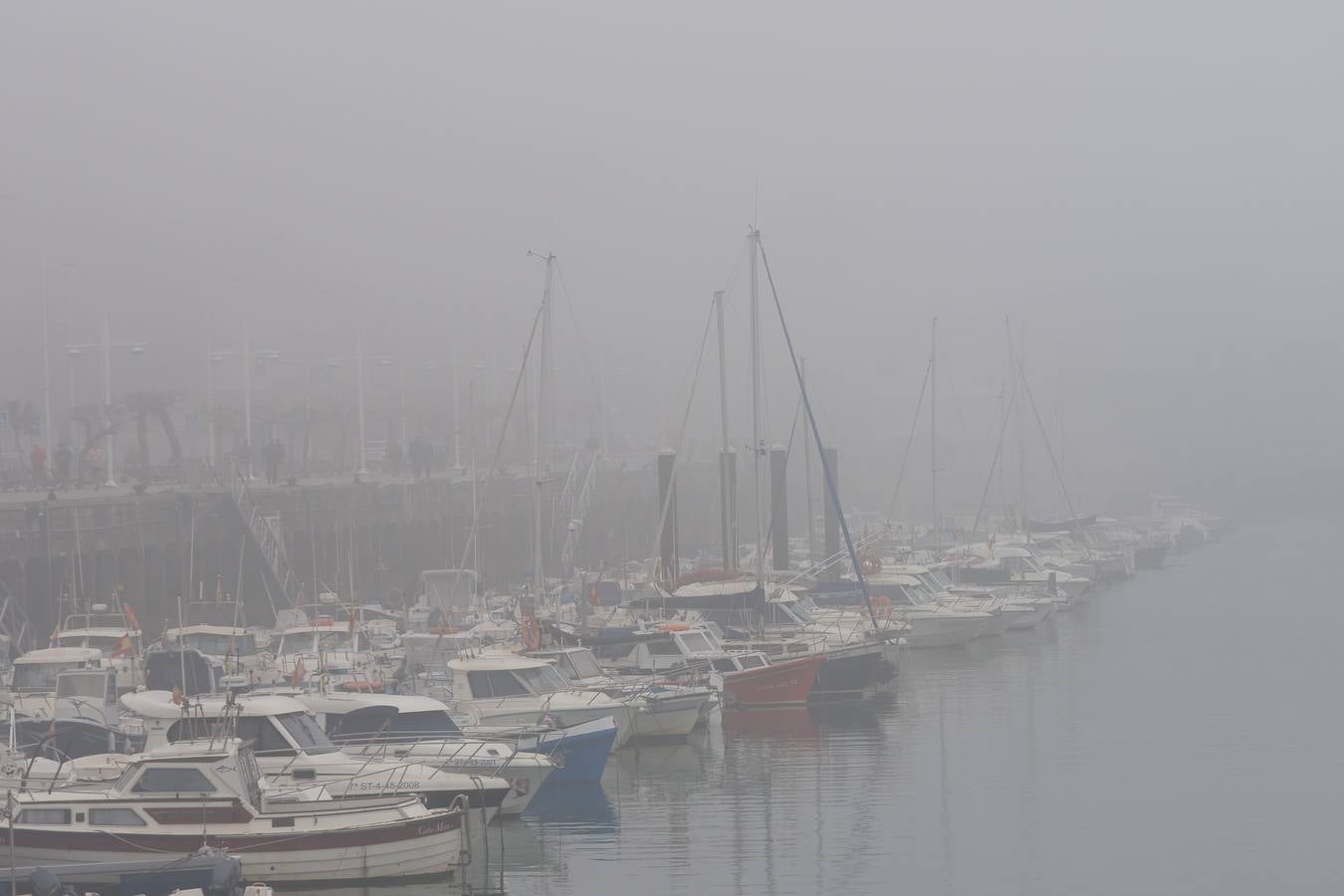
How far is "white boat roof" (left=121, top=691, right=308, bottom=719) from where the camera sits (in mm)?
25453

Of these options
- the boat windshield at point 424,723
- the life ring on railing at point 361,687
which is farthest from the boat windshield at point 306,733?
the life ring on railing at point 361,687

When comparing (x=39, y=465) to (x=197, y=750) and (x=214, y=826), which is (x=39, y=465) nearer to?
(x=197, y=750)

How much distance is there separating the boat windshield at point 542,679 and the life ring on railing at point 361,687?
3.24m

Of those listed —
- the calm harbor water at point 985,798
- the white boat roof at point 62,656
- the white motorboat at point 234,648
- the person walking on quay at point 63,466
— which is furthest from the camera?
the person walking on quay at point 63,466

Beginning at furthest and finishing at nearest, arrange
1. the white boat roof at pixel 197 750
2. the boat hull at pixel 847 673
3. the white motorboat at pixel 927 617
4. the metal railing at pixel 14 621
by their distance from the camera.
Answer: the white motorboat at pixel 927 617, the metal railing at pixel 14 621, the boat hull at pixel 847 673, the white boat roof at pixel 197 750

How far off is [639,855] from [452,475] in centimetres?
6931

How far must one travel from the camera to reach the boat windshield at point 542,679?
111 ft

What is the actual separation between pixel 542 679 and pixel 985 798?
28.6ft

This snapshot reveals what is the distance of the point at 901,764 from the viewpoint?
36.5 m

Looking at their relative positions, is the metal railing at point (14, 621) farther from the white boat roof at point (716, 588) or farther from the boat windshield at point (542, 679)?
the boat windshield at point (542, 679)

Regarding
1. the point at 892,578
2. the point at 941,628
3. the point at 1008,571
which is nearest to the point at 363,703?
the point at 941,628

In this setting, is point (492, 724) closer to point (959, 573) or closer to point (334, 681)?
point (334, 681)

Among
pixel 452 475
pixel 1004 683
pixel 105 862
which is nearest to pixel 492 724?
pixel 105 862

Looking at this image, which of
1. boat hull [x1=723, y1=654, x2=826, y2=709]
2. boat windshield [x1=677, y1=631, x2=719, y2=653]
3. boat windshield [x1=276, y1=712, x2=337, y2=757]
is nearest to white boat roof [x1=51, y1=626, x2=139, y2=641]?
boat windshield [x1=677, y1=631, x2=719, y2=653]
